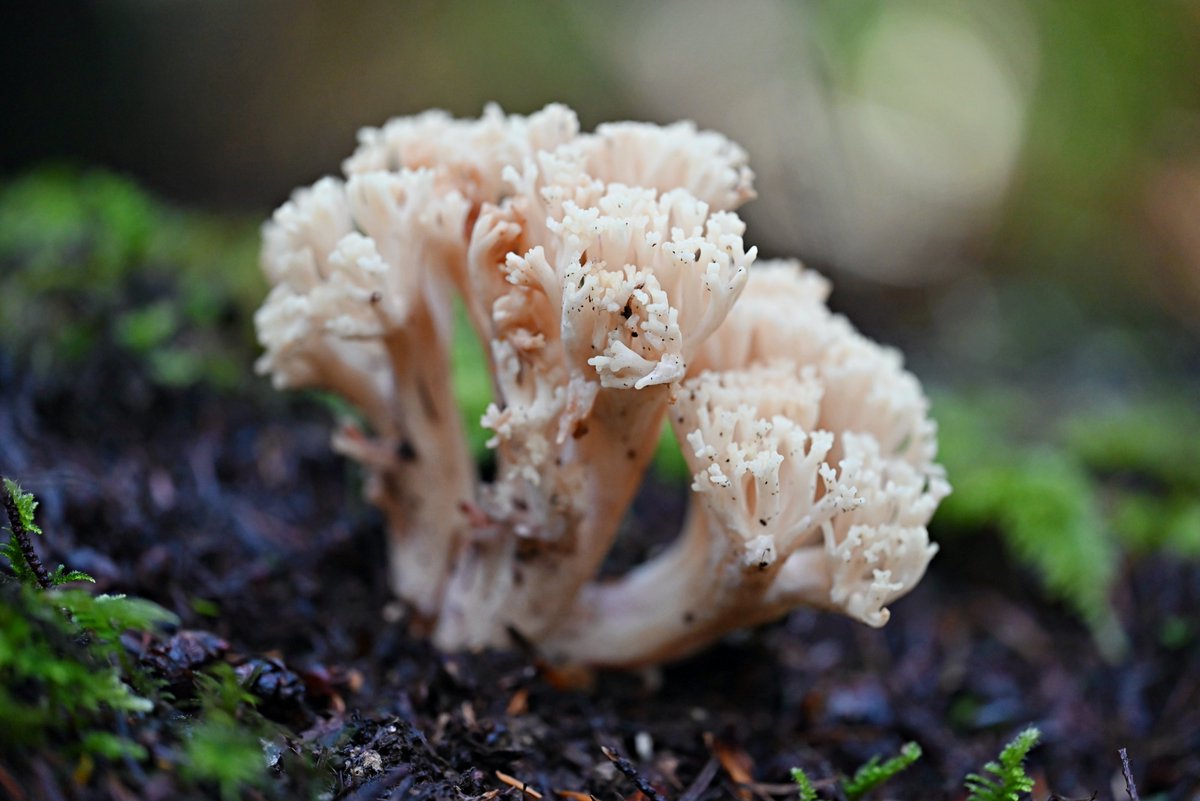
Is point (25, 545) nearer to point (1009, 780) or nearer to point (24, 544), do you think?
point (24, 544)

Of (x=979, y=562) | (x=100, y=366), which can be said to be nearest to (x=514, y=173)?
(x=100, y=366)

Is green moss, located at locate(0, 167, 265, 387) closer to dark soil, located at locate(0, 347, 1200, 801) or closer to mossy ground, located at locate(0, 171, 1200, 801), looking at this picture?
mossy ground, located at locate(0, 171, 1200, 801)

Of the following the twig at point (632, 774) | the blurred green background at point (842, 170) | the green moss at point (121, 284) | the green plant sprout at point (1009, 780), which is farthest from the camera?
the blurred green background at point (842, 170)

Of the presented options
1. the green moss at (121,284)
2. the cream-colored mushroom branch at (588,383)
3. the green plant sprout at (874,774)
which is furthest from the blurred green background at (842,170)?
the green plant sprout at (874,774)

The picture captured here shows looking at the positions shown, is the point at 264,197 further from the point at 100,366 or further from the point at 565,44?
the point at 100,366

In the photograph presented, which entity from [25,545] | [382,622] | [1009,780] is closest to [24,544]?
[25,545]

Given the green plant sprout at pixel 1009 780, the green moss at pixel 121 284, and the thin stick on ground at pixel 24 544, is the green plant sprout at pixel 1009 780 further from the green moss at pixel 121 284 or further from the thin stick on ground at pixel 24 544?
the green moss at pixel 121 284
